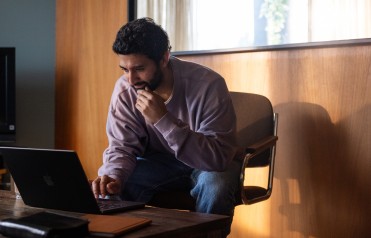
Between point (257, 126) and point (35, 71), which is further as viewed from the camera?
point (35, 71)

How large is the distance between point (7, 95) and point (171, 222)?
220 cm

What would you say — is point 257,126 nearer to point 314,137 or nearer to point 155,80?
point 314,137

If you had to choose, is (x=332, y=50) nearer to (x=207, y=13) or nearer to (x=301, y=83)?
(x=301, y=83)

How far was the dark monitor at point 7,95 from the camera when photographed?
3262 millimetres

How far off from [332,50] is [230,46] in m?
0.54

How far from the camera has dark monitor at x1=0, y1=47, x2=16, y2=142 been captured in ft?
10.7

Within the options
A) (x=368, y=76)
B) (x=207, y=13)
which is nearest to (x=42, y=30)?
(x=207, y=13)

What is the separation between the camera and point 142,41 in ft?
6.24

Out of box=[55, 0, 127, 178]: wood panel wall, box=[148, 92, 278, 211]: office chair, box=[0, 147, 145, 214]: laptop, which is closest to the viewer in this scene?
box=[0, 147, 145, 214]: laptop

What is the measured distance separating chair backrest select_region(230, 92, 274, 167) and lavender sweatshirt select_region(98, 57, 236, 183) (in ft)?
1.19

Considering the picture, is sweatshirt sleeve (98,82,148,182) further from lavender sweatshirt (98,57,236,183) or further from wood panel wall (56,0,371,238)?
wood panel wall (56,0,371,238)

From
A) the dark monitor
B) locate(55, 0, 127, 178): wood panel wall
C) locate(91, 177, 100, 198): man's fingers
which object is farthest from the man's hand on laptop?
the dark monitor

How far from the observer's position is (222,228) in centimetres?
144

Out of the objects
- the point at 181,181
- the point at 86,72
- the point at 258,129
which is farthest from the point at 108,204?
the point at 86,72
